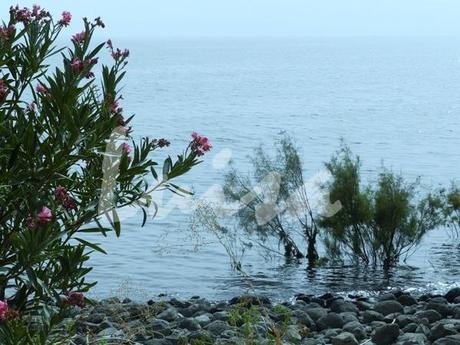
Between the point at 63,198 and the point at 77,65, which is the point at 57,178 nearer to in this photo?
the point at 63,198

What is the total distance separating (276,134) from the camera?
3681cm

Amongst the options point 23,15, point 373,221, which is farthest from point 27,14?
point 373,221

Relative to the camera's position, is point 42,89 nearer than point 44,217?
No

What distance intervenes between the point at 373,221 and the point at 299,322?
546 cm

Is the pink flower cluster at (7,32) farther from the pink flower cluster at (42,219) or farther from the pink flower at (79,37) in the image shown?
the pink flower cluster at (42,219)

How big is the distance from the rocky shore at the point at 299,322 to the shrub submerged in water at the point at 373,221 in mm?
2869

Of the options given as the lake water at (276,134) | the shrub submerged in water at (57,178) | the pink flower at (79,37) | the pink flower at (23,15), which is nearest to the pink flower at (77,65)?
the shrub submerged in water at (57,178)

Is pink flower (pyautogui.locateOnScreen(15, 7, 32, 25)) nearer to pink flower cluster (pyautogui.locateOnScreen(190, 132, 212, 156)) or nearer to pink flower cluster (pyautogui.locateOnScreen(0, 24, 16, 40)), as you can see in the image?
pink flower cluster (pyautogui.locateOnScreen(0, 24, 16, 40))

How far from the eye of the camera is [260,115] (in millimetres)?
46562

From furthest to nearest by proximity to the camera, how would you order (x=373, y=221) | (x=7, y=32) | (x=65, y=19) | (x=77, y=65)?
(x=373, y=221)
(x=65, y=19)
(x=7, y=32)
(x=77, y=65)

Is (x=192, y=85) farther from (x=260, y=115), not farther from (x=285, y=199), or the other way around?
(x=285, y=199)

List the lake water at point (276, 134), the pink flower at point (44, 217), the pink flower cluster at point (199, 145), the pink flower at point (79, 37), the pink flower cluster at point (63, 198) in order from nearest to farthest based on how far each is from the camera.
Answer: the pink flower at point (44, 217) → the pink flower cluster at point (63, 198) → the pink flower cluster at point (199, 145) → the pink flower at point (79, 37) → the lake water at point (276, 134)

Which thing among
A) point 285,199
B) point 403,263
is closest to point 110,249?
point 285,199

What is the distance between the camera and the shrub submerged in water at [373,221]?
14188 millimetres
